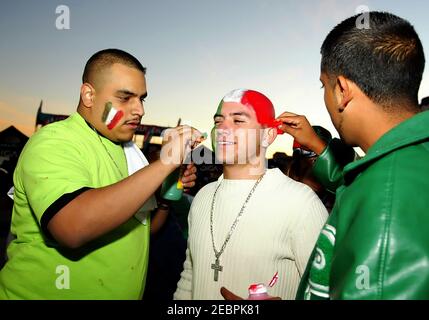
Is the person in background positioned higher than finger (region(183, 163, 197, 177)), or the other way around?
finger (region(183, 163, 197, 177))

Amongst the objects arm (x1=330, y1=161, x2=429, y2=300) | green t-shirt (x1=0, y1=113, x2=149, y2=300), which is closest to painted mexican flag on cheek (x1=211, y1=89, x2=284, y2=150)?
green t-shirt (x1=0, y1=113, x2=149, y2=300)

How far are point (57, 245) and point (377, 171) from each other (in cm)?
179

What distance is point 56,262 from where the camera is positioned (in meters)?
1.89

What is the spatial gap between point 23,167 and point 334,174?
2227 mm

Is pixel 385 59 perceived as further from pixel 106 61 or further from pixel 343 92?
pixel 106 61

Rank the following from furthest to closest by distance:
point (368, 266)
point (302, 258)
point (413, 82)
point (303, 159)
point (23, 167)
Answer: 1. point (303, 159)
2. point (302, 258)
3. point (23, 167)
4. point (413, 82)
5. point (368, 266)

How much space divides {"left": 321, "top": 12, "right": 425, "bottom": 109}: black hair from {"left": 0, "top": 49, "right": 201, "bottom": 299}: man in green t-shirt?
3.21ft

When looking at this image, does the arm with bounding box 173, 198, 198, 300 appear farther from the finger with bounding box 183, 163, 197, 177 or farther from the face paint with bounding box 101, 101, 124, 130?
the face paint with bounding box 101, 101, 124, 130

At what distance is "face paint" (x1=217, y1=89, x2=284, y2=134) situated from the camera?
8.55ft

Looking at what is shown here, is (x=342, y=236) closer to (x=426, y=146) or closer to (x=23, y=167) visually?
(x=426, y=146)

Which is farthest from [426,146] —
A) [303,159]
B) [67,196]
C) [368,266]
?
[303,159]

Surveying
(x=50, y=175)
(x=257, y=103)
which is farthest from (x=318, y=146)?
(x=50, y=175)

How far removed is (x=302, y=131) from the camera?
8.91ft

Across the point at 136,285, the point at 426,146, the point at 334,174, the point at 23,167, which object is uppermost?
the point at 426,146
